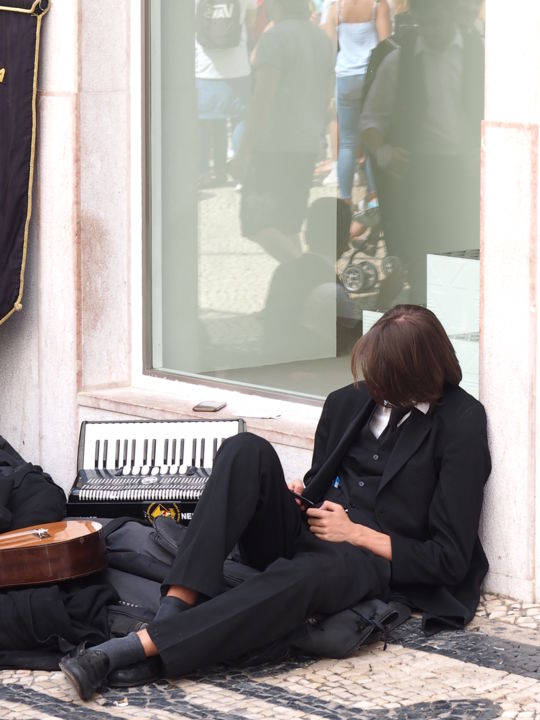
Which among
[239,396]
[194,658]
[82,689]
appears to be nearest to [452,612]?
[194,658]

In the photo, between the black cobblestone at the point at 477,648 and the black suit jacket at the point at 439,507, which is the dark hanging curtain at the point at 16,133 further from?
the black cobblestone at the point at 477,648

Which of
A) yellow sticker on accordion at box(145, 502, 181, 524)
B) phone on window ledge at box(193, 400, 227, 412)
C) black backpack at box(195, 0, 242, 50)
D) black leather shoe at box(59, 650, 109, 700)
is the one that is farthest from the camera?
black backpack at box(195, 0, 242, 50)

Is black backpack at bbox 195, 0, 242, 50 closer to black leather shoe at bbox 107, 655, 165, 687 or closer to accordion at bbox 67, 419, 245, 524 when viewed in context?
accordion at bbox 67, 419, 245, 524

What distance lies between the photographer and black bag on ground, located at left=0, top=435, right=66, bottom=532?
4648mm

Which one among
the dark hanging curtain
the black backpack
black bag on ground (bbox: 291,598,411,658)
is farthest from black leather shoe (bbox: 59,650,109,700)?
the black backpack

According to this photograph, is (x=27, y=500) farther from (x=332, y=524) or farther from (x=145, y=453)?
(x=332, y=524)

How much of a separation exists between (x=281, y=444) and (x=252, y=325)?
0.82 metres

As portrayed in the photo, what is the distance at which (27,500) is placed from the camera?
4785 mm

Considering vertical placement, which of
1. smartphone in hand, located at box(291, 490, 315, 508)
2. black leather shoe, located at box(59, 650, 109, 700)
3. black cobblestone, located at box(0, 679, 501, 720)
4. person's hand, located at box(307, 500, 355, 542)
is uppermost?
smartphone in hand, located at box(291, 490, 315, 508)

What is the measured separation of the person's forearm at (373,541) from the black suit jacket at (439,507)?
0.07ft

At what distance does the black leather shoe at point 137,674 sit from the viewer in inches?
149

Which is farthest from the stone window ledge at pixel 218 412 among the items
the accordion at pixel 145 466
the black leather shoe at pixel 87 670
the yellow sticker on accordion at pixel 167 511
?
the black leather shoe at pixel 87 670

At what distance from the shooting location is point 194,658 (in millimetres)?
3762

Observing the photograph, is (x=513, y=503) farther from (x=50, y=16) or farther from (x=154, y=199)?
(x=50, y=16)
